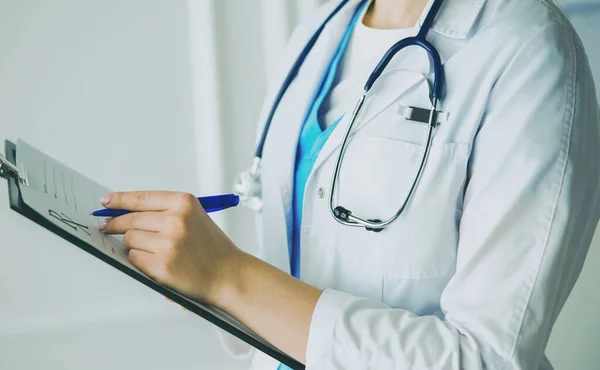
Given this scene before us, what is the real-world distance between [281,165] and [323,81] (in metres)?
0.16

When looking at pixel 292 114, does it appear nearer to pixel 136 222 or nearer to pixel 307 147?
pixel 307 147

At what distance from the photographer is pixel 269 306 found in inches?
30.2

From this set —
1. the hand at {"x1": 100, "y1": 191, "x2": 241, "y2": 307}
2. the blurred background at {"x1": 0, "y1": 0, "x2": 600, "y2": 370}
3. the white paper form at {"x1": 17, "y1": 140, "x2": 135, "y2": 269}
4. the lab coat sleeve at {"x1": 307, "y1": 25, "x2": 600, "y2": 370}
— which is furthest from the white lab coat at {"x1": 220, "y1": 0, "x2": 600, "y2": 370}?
the blurred background at {"x1": 0, "y1": 0, "x2": 600, "y2": 370}

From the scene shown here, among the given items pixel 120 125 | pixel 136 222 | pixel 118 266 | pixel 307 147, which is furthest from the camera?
pixel 120 125

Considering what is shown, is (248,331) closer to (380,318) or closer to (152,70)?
(380,318)

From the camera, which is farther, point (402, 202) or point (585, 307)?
point (585, 307)

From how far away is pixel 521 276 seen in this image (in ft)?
2.39

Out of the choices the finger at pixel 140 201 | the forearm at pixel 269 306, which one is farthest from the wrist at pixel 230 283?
the finger at pixel 140 201

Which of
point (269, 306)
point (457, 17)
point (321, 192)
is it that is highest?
point (457, 17)

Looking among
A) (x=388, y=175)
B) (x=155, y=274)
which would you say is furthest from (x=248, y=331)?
(x=388, y=175)

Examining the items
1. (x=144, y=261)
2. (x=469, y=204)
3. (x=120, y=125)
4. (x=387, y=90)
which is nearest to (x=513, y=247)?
(x=469, y=204)

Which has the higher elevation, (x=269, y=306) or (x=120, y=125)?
(x=120, y=125)

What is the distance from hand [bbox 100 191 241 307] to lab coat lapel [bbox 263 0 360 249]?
0.86 ft

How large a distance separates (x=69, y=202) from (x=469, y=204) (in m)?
0.47
